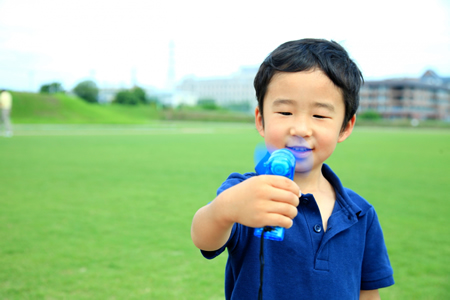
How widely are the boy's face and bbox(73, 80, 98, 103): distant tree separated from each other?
59.3 meters

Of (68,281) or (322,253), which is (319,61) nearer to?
(322,253)

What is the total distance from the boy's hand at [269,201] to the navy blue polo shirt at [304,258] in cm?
29

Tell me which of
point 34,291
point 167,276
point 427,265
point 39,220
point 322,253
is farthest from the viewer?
point 39,220

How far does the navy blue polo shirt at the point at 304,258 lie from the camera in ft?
3.76

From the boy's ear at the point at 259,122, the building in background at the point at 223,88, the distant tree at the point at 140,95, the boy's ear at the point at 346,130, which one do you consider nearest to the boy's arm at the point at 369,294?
the boy's ear at the point at 346,130

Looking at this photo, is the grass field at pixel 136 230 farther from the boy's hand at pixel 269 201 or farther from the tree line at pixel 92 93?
the tree line at pixel 92 93

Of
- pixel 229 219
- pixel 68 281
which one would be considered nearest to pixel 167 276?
pixel 68 281

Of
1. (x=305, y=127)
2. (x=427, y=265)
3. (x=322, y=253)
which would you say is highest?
(x=305, y=127)

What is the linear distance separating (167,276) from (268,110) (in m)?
1.94

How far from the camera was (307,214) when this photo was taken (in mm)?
1198

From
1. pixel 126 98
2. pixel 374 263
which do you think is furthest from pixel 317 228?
pixel 126 98

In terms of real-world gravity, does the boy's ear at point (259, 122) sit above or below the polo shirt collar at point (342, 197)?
above

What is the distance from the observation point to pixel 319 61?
1146 millimetres

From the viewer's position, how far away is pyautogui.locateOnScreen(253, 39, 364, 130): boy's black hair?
1134mm
